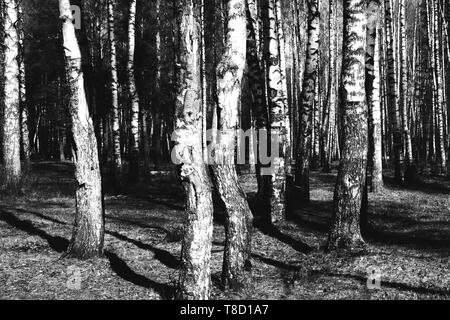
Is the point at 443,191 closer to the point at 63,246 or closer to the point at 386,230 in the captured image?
the point at 386,230

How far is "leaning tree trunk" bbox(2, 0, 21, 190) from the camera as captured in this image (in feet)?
44.7

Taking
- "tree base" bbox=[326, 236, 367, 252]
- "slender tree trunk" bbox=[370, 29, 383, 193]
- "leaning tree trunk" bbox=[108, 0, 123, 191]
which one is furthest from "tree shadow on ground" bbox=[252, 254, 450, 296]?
"leaning tree trunk" bbox=[108, 0, 123, 191]

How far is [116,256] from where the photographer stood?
7848 millimetres

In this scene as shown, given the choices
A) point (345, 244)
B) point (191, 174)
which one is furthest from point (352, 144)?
point (191, 174)

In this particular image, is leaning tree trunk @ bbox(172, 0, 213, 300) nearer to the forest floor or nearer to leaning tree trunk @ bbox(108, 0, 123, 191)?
the forest floor

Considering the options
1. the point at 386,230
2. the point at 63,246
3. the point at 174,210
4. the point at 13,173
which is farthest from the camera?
the point at 13,173

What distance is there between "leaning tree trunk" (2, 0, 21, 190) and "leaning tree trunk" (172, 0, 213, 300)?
10150mm

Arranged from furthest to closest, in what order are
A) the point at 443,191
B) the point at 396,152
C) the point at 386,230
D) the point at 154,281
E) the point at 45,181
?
the point at 45,181, the point at 396,152, the point at 443,191, the point at 386,230, the point at 154,281

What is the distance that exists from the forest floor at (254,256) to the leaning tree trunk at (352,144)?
0.46 meters

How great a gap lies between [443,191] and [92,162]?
12.1 metres

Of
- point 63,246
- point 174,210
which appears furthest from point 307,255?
point 174,210

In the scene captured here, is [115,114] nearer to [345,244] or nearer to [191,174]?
[345,244]

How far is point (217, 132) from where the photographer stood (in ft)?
19.8

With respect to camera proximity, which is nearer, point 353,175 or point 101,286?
point 101,286
